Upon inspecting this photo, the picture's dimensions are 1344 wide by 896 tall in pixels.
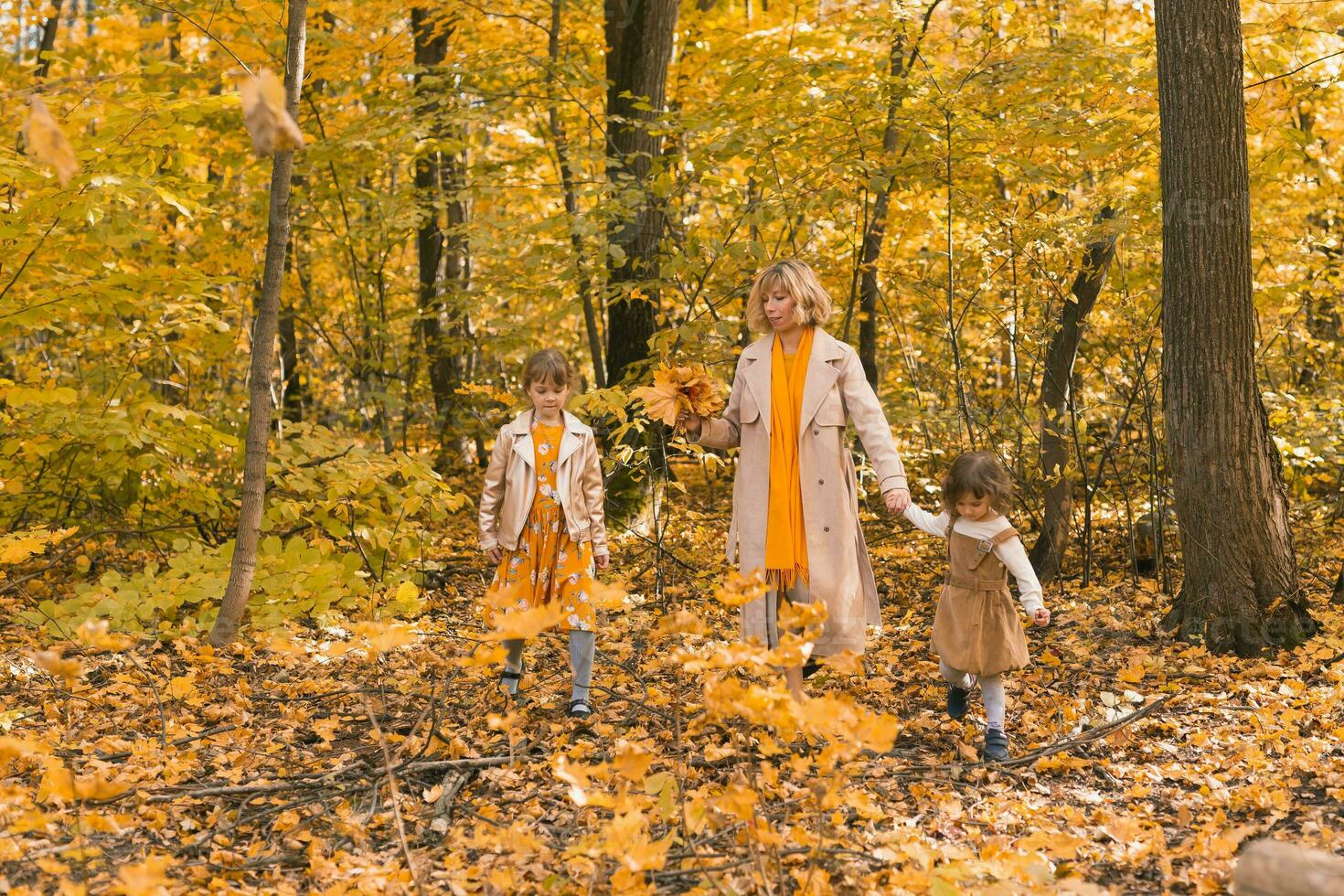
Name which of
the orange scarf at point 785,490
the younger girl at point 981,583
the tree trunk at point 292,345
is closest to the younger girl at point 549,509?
the orange scarf at point 785,490

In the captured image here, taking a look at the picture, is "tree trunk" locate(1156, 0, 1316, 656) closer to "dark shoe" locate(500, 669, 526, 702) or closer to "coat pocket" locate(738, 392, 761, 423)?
"coat pocket" locate(738, 392, 761, 423)

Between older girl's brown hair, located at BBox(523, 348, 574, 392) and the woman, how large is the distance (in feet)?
1.91

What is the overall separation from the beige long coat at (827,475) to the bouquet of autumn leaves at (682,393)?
0.08 meters

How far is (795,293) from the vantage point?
12.3 feet

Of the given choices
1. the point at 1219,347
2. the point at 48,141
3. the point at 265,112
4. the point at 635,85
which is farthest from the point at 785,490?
the point at 635,85

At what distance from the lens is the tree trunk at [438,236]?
25.0 ft

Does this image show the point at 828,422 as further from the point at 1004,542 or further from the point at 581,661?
the point at 581,661

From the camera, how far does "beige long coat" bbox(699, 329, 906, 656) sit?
147 inches

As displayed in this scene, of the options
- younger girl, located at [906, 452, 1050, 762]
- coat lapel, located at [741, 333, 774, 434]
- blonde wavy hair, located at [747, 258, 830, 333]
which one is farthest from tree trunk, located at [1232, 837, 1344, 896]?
blonde wavy hair, located at [747, 258, 830, 333]

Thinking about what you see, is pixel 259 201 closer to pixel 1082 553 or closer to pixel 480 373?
pixel 480 373

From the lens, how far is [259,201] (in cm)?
805

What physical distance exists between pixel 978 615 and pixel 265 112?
9.50 feet

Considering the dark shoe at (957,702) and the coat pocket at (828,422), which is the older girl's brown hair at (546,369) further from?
the dark shoe at (957,702)

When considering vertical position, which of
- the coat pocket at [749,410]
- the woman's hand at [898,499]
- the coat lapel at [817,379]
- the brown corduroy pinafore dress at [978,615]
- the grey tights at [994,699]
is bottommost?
the grey tights at [994,699]
